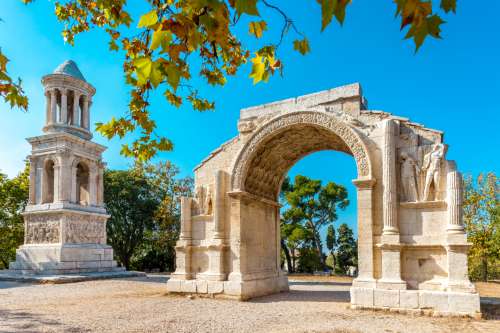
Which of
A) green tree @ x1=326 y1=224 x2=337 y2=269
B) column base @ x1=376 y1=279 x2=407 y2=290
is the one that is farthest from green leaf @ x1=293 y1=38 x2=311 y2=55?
Answer: green tree @ x1=326 y1=224 x2=337 y2=269

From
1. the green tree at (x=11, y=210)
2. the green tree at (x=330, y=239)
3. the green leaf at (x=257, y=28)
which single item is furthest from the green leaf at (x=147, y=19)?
the green tree at (x=11, y=210)

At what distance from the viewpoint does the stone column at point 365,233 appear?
10195 millimetres

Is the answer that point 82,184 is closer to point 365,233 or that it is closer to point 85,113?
point 85,113

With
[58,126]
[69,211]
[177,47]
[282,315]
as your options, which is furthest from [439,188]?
[58,126]

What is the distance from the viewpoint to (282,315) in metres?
9.48

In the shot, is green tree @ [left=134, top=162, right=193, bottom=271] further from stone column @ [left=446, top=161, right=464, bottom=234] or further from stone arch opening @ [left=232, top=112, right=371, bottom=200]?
stone column @ [left=446, top=161, right=464, bottom=234]

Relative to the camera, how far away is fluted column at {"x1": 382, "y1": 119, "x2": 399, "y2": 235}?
33.2 feet

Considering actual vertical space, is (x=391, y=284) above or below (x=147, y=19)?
below

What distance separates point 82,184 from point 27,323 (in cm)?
1526

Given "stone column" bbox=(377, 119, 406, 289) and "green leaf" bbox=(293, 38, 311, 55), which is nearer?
"green leaf" bbox=(293, 38, 311, 55)

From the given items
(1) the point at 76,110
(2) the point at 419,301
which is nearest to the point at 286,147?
(2) the point at 419,301

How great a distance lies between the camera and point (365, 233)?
10453 mm

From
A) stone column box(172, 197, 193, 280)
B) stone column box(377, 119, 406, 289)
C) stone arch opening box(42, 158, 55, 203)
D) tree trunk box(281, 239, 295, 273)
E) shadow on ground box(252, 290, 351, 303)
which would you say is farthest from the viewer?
tree trunk box(281, 239, 295, 273)

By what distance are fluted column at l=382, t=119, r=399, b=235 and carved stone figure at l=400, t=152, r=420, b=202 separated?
25 cm
